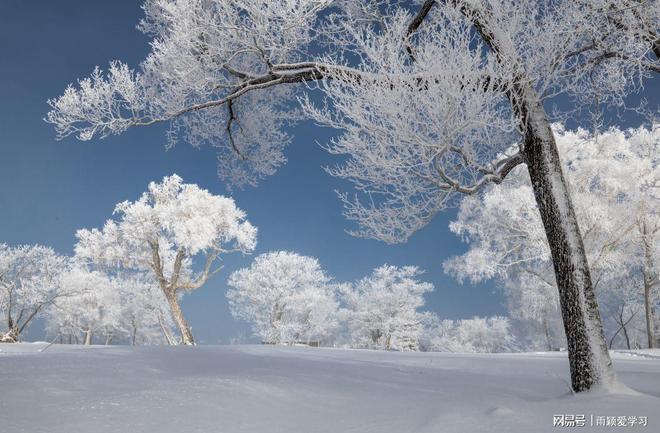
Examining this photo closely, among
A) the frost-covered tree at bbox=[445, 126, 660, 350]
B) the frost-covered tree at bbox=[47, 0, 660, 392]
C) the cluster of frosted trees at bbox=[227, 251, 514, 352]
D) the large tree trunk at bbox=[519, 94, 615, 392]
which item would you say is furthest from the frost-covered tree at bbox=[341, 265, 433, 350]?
the large tree trunk at bbox=[519, 94, 615, 392]

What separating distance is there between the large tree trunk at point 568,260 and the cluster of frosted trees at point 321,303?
92.9ft

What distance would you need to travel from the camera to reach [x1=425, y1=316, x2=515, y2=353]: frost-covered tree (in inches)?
1656

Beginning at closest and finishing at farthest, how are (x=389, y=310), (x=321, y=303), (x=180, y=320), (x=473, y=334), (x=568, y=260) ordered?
(x=568, y=260) < (x=180, y=320) < (x=321, y=303) < (x=389, y=310) < (x=473, y=334)

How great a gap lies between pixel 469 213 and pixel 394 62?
19.1 m

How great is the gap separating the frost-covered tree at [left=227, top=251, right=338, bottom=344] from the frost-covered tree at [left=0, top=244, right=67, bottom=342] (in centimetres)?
1262

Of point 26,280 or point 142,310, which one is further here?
point 142,310

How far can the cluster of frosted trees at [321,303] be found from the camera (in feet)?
115

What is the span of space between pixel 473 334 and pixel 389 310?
1169 centimetres

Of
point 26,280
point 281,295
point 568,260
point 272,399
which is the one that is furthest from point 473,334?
point 272,399

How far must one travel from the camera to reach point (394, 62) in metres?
5.55

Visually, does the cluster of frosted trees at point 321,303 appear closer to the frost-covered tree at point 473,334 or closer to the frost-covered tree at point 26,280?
the frost-covered tree at point 473,334

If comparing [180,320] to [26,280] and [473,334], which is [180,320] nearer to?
[26,280]

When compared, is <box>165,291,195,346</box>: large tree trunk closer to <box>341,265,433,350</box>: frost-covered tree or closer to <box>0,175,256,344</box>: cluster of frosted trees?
<box>0,175,256,344</box>: cluster of frosted trees

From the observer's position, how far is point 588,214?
18672mm
